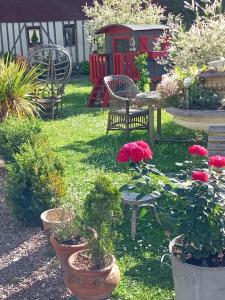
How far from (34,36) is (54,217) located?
A: 645 inches

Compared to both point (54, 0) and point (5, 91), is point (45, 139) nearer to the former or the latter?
point (5, 91)

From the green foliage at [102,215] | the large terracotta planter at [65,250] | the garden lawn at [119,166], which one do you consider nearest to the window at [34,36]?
the garden lawn at [119,166]

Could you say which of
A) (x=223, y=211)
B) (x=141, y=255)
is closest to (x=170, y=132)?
(x=141, y=255)

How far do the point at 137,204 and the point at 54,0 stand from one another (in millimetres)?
16956

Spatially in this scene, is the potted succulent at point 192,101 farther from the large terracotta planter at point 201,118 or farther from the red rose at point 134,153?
the red rose at point 134,153

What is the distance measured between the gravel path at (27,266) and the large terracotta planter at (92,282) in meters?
0.22

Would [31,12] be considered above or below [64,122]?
above

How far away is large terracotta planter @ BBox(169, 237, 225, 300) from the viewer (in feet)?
10.8

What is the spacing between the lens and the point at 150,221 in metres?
5.34

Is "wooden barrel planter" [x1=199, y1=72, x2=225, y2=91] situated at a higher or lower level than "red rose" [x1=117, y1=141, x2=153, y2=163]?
higher

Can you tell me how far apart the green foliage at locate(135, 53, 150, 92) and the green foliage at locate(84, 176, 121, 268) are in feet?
25.2

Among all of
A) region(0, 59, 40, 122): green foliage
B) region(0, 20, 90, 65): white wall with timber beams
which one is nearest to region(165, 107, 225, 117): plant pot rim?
region(0, 59, 40, 122): green foliage

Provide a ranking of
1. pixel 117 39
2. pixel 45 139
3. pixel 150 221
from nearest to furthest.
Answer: pixel 150 221, pixel 45 139, pixel 117 39

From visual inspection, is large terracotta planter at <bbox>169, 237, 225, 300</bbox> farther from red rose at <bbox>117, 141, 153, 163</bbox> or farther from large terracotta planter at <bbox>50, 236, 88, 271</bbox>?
large terracotta planter at <bbox>50, 236, 88, 271</bbox>
